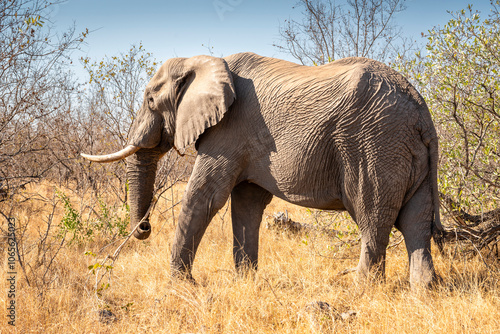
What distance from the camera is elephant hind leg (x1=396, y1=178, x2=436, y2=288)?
3541mm

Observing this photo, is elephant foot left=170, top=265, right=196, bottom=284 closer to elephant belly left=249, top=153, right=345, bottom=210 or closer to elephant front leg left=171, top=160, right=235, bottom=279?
elephant front leg left=171, top=160, right=235, bottom=279

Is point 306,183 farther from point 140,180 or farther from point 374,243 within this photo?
point 140,180

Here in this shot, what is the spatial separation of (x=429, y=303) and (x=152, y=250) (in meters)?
3.58

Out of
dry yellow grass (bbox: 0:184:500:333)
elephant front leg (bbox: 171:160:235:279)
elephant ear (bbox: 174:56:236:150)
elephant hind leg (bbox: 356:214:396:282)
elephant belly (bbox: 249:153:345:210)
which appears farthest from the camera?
elephant front leg (bbox: 171:160:235:279)

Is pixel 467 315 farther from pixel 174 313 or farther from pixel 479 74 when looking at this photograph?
pixel 479 74

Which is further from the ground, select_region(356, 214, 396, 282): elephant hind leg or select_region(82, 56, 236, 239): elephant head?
select_region(82, 56, 236, 239): elephant head

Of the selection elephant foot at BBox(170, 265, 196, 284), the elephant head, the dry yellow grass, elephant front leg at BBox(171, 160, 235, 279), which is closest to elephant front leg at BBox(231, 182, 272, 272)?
the dry yellow grass

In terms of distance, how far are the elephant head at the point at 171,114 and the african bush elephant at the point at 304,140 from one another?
13 mm

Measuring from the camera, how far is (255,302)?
3680 mm

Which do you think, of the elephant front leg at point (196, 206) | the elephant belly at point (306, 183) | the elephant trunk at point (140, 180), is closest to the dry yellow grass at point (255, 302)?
the elephant front leg at point (196, 206)

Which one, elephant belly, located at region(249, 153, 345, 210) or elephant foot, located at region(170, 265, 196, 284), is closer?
elephant belly, located at region(249, 153, 345, 210)

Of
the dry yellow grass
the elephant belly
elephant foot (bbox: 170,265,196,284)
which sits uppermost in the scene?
the elephant belly

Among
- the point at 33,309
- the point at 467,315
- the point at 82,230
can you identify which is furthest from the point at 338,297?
the point at 82,230

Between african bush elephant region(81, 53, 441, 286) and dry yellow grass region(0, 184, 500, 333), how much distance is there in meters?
0.30
